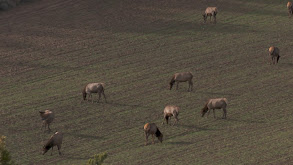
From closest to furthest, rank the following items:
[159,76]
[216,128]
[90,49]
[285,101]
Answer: [216,128]
[285,101]
[159,76]
[90,49]

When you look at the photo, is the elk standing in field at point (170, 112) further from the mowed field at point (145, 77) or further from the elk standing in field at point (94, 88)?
the elk standing in field at point (94, 88)

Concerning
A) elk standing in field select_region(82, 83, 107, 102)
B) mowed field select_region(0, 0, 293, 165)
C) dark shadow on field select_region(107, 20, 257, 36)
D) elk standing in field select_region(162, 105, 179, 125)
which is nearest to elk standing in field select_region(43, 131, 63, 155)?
mowed field select_region(0, 0, 293, 165)

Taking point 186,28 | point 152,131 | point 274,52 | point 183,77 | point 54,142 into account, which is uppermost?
point 186,28

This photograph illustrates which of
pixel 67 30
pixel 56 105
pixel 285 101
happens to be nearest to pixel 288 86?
pixel 285 101

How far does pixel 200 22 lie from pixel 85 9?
12.4 m

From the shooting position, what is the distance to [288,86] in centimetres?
5416

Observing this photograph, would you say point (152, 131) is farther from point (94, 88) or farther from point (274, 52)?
point (274, 52)

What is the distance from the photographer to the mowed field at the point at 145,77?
146 ft

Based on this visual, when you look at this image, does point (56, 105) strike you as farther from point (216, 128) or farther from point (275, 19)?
point (275, 19)

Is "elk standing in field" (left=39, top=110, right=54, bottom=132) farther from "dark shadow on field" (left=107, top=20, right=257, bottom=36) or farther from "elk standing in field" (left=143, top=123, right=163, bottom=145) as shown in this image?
"dark shadow on field" (left=107, top=20, right=257, bottom=36)

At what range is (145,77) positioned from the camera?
5791 centimetres

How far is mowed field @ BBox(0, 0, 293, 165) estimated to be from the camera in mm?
44375

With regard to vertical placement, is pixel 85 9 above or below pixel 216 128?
above

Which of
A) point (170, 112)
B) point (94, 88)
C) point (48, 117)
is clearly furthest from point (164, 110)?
point (48, 117)
